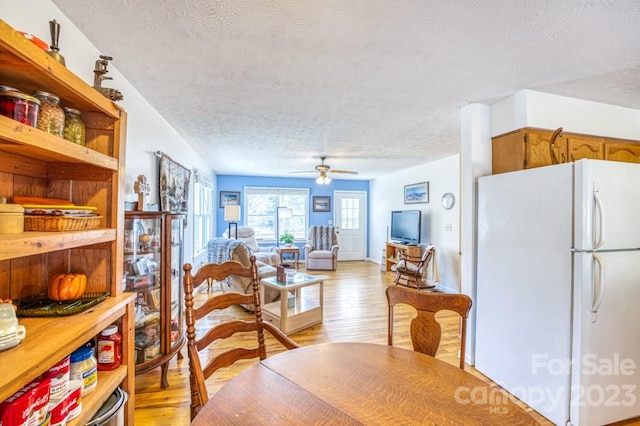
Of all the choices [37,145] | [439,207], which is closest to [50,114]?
[37,145]

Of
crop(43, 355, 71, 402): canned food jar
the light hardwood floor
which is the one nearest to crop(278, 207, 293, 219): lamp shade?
the light hardwood floor

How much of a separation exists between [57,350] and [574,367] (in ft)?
8.42

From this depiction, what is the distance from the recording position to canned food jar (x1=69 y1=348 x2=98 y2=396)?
1.12 m

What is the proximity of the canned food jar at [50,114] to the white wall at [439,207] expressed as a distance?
16.0 ft

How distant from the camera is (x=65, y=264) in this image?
1.39 metres

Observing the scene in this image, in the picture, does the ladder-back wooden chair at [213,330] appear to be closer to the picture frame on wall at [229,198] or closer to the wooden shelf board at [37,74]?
the wooden shelf board at [37,74]

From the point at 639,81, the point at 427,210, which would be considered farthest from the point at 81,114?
the point at 427,210

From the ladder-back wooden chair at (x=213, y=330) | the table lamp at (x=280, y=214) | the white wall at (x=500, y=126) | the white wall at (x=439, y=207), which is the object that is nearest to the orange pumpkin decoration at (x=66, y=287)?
the ladder-back wooden chair at (x=213, y=330)

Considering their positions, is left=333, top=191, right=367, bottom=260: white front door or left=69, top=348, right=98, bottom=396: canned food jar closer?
left=69, top=348, right=98, bottom=396: canned food jar

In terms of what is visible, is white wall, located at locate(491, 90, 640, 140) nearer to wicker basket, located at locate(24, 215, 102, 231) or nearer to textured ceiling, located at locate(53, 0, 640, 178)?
textured ceiling, located at locate(53, 0, 640, 178)

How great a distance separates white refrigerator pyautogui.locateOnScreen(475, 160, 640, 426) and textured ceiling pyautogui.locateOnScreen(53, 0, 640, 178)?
0.73 m

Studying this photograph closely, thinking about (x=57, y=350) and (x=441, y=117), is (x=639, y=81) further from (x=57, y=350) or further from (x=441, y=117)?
(x=57, y=350)

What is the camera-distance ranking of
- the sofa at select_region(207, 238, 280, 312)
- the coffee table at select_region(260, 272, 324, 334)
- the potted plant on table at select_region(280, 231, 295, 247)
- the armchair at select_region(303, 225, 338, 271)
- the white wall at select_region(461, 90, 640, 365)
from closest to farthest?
1. the white wall at select_region(461, 90, 640, 365)
2. the coffee table at select_region(260, 272, 324, 334)
3. the sofa at select_region(207, 238, 280, 312)
4. the armchair at select_region(303, 225, 338, 271)
5. the potted plant on table at select_region(280, 231, 295, 247)

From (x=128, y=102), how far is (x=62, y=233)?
160 centimetres
